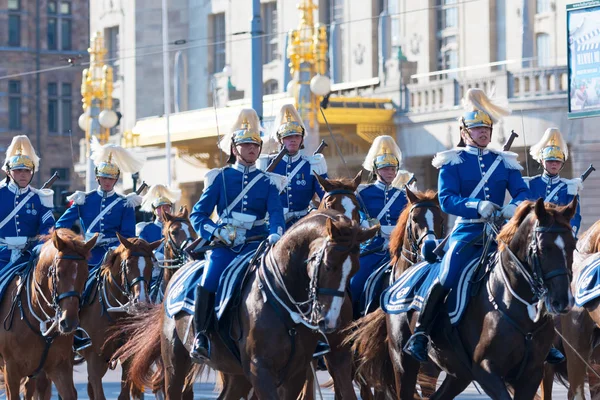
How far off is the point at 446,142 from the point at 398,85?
254 cm

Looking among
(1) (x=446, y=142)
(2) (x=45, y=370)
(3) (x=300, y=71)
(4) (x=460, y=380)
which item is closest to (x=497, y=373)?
(4) (x=460, y=380)

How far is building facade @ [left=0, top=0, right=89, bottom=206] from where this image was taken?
63.9 meters

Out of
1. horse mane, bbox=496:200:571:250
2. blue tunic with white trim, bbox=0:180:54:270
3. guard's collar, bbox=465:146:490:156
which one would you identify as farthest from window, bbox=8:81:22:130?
horse mane, bbox=496:200:571:250

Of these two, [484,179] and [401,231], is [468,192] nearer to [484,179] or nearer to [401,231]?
[484,179]

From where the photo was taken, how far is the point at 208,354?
1114 cm

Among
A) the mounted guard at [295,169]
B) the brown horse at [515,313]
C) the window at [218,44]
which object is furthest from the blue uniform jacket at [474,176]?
the window at [218,44]

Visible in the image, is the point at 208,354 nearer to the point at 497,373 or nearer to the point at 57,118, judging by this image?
the point at 497,373

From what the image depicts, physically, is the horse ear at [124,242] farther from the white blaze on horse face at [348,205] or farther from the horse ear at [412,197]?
the white blaze on horse face at [348,205]

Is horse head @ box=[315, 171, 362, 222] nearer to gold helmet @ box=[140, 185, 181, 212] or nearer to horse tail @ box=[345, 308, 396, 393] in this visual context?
horse tail @ box=[345, 308, 396, 393]

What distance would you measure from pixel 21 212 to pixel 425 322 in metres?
4.88

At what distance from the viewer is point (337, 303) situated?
31.6ft

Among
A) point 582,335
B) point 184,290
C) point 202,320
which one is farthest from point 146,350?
point 582,335

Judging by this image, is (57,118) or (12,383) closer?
(12,383)

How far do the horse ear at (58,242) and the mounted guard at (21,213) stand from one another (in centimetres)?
156
